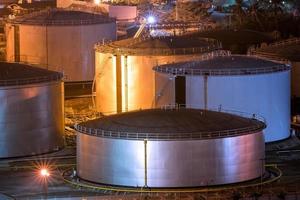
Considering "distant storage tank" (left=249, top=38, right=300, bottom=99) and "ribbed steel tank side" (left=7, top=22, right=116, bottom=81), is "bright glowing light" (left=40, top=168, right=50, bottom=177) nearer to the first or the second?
"distant storage tank" (left=249, top=38, right=300, bottom=99)

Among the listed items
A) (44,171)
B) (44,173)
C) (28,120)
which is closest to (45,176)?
(44,173)

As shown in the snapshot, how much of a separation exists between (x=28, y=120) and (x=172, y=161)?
30.6 feet

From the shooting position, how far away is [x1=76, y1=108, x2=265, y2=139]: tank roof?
1500 inches

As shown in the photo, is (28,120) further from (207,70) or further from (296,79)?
(296,79)

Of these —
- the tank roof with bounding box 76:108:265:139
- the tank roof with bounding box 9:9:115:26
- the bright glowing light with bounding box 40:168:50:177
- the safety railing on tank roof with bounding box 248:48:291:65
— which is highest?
the tank roof with bounding box 9:9:115:26

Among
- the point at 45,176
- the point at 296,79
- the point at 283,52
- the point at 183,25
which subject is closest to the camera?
the point at 45,176

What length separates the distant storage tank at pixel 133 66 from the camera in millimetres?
52062

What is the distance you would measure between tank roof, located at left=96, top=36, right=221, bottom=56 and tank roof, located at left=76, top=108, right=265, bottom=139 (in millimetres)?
12966

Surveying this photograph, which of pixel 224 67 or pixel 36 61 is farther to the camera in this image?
pixel 36 61

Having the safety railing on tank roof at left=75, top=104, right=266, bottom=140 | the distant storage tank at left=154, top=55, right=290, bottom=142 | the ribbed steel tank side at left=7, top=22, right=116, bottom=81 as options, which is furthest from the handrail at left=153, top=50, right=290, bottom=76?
the ribbed steel tank side at left=7, top=22, right=116, bottom=81

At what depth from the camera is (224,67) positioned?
46.9 meters

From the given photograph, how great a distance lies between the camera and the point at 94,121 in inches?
1594

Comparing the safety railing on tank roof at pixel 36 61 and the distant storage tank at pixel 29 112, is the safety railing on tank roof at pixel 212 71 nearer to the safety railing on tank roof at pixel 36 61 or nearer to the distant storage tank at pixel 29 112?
the distant storage tank at pixel 29 112

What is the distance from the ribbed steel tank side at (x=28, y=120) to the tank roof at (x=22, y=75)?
0.79 ft
